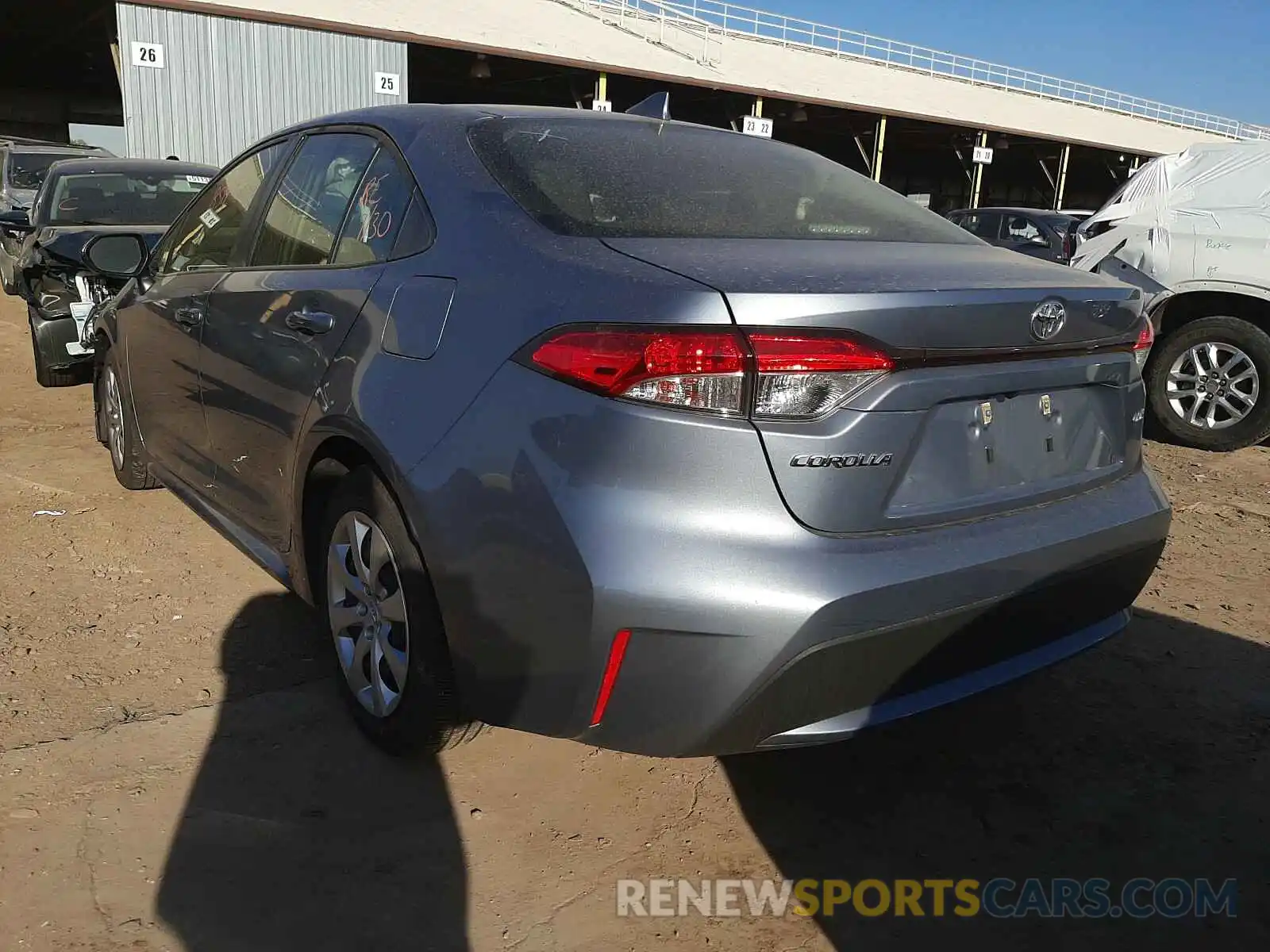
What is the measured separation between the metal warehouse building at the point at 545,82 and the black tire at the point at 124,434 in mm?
12604

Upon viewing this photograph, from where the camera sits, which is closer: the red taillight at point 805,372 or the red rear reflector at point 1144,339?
the red taillight at point 805,372

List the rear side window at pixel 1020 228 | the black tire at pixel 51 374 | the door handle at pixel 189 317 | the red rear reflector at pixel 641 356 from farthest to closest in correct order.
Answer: the rear side window at pixel 1020 228 < the black tire at pixel 51 374 < the door handle at pixel 189 317 < the red rear reflector at pixel 641 356

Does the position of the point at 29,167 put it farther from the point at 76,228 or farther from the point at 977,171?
the point at 977,171

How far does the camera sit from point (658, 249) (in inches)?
83.8

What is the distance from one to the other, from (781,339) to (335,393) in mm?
1186

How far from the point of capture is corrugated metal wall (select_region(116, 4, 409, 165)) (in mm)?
15445

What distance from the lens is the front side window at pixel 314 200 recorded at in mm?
2850

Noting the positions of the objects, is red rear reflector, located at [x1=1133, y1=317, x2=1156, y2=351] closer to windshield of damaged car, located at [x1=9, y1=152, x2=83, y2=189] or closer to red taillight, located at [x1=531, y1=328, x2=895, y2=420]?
red taillight, located at [x1=531, y1=328, x2=895, y2=420]

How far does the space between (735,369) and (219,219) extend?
248cm

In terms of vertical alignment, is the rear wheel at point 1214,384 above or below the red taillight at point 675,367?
below

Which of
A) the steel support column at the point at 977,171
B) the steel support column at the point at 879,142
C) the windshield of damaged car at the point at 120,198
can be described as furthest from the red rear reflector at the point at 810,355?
the steel support column at the point at 977,171

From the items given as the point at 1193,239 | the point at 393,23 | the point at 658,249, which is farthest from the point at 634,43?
the point at 658,249

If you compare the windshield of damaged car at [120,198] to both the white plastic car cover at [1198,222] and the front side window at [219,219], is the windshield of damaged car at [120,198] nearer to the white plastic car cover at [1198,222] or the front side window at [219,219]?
the front side window at [219,219]

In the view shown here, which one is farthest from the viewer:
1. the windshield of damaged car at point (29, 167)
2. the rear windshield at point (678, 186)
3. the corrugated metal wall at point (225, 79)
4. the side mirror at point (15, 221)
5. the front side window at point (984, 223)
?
the corrugated metal wall at point (225, 79)
